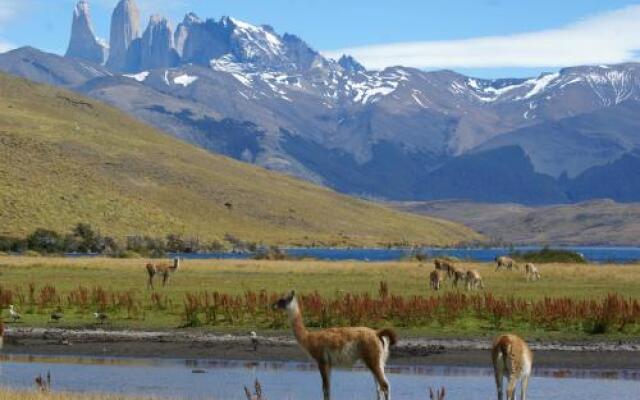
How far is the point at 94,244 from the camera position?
13238 centimetres

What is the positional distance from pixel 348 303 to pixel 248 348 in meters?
4.17

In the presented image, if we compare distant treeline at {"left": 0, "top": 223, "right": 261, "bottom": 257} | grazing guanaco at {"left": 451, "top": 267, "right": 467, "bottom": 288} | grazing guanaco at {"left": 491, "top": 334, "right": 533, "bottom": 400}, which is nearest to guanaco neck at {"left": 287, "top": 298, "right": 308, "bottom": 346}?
grazing guanaco at {"left": 491, "top": 334, "right": 533, "bottom": 400}

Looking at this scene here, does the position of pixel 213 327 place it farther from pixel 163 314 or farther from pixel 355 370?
pixel 355 370

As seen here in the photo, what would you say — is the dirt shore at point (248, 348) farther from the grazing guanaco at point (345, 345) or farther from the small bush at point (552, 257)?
the small bush at point (552, 257)

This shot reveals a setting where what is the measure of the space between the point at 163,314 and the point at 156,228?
12867 cm

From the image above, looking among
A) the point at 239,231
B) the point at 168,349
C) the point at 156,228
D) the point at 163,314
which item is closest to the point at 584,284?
the point at 163,314

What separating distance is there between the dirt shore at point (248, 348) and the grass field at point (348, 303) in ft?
4.27

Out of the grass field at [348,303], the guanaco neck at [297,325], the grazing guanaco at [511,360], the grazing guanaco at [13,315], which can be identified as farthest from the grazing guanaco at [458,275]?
the guanaco neck at [297,325]

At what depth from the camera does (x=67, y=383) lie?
27.1 m

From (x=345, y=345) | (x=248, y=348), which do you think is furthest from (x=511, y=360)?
(x=248, y=348)

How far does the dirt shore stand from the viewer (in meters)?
31.0

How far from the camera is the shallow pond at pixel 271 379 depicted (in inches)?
1002

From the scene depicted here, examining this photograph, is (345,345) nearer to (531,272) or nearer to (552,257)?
(531,272)

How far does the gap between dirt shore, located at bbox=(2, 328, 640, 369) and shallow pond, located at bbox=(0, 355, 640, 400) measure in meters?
0.97
